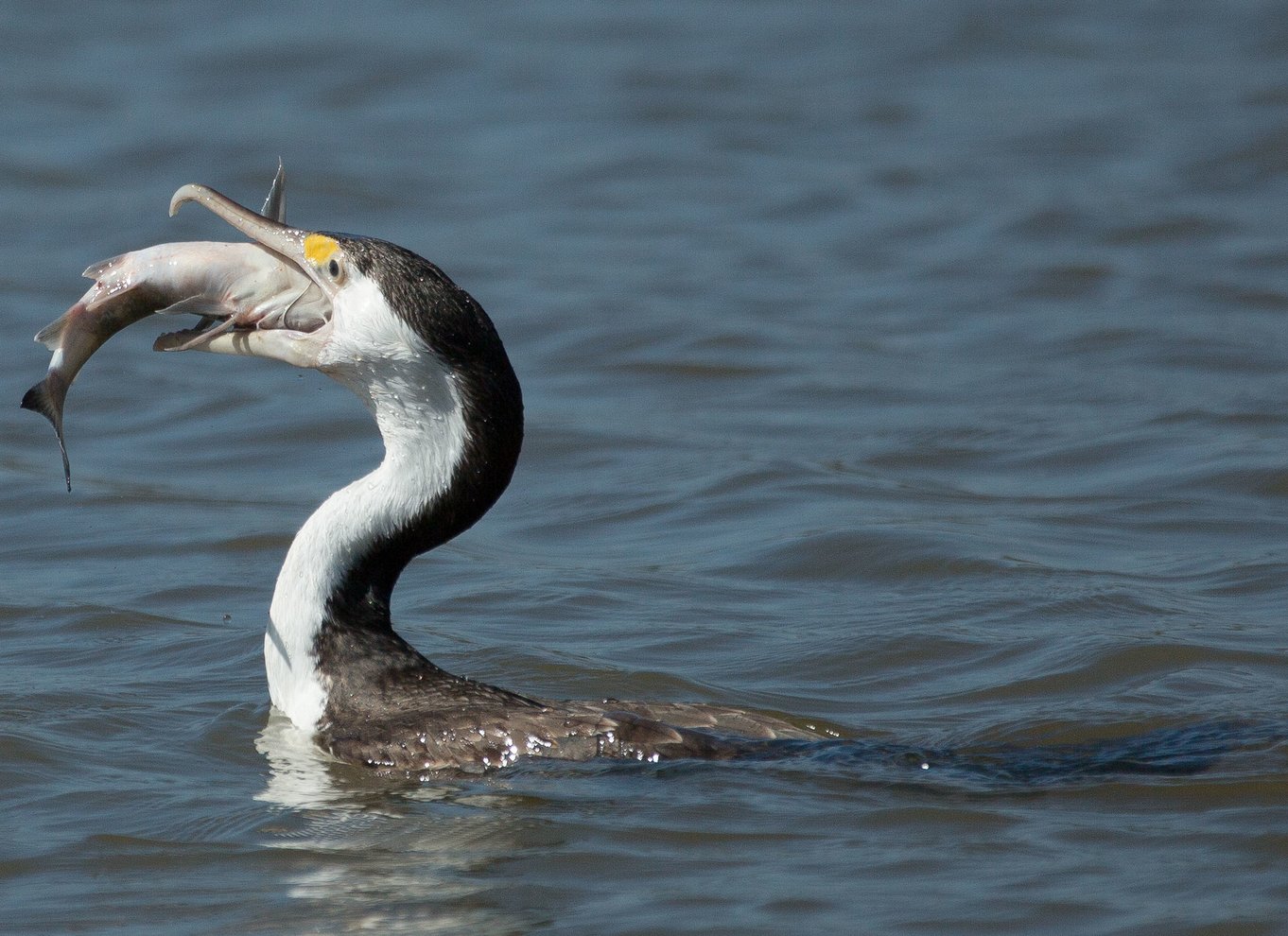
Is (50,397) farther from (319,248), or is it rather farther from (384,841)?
(384,841)

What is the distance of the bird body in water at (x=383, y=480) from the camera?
636cm

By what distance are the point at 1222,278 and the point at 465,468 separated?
8891mm

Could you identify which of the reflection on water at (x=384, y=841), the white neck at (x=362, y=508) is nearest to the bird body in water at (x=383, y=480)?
the white neck at (x=362, y=508)

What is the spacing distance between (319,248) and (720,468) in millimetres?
4500

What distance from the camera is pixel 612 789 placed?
6359mm

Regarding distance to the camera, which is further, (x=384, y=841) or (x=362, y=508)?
(x=362, y=508)

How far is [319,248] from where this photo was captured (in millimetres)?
6379

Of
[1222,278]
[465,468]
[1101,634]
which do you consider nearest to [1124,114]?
[1222,278]

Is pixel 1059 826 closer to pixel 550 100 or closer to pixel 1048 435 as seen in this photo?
pixel 1048 435

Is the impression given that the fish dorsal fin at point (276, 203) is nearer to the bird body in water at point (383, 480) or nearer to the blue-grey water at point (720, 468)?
the bird body in water at point (383, 480)

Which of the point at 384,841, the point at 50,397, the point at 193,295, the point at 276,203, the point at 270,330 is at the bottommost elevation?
the point at 384,841

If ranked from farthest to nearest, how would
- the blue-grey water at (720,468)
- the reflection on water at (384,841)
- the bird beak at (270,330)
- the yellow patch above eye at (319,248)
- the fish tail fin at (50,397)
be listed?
the fish tail fin at (50,397) → the bird beak at (270,330) → the yellow patch above eye at (319,248) → the blue-grey water at (720,468) → the reflection on water at (384,841)

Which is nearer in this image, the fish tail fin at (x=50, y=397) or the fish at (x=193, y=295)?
the fish at (x=193, y=295)

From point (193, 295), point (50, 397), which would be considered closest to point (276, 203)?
point (193, 295)
